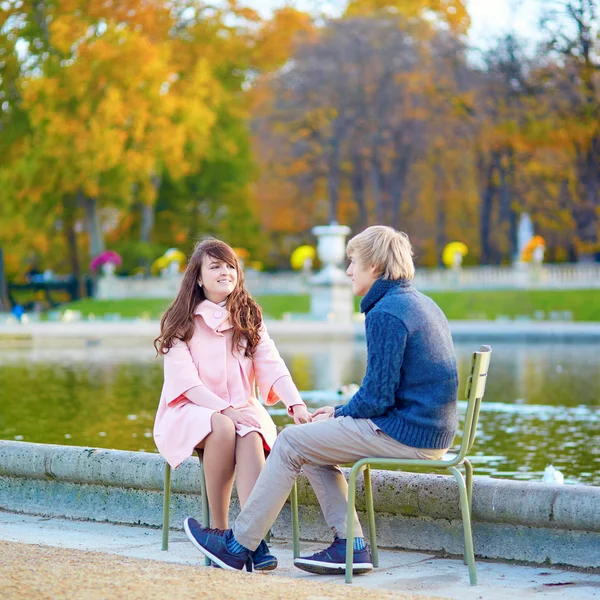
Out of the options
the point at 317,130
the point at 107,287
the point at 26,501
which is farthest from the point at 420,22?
the point at 26,501

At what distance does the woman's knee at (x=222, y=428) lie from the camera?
236 inches

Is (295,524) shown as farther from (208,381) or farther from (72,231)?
(72,231)

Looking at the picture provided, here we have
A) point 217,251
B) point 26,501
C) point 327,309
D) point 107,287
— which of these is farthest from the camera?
point 107,287

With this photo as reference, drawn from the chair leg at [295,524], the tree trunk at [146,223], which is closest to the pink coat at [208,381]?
the chair leg at [295,524]

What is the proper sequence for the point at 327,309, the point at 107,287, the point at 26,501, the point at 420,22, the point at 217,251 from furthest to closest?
the point at 420,22 → the point at 107,287 → the point at 327,309 → the point at 26,501 → the point at 217,251

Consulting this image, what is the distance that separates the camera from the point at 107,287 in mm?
46719

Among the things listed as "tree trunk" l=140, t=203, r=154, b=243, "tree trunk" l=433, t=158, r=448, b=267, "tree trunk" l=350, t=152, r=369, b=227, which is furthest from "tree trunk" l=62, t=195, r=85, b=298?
"tree trunk" l=433, t=158, r=448, b=267

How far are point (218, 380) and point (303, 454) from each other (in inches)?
30.1

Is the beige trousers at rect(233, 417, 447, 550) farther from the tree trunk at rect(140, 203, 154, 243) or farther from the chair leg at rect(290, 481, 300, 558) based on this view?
the tree trunk at rect(140, 203, 154, 243)

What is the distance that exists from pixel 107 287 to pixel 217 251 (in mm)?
40837

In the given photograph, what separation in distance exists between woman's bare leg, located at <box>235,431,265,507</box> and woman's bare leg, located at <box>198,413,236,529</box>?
5cm

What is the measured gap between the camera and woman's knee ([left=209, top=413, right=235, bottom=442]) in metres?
5.98

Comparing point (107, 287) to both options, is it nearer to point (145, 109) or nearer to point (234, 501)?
point (145, 109)

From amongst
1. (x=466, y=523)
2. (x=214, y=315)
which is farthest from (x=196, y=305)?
(x=466, y=523)
